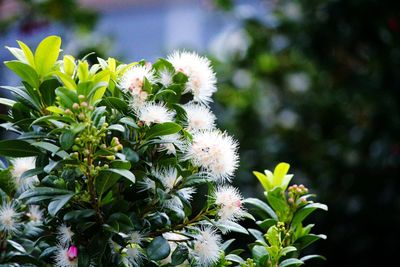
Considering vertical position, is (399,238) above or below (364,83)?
below

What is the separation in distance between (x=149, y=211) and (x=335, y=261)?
6.71 feet

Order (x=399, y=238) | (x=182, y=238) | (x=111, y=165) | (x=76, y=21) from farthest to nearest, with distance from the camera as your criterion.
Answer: (x=76, y=21)
(x=399, y=238)
(x=182, y=238)
(x=111, y=165)

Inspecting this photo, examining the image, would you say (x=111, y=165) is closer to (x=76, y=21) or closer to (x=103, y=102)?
(x=103, y=102)

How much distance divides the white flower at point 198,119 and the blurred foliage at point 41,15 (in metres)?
2.24

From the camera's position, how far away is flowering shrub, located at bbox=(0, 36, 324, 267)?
780mm

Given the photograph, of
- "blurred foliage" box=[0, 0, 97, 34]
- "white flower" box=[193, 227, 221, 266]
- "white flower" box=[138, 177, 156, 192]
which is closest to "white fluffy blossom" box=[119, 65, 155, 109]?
"white flower" box=[138, 177, 156, 192]

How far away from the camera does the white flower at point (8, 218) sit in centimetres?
90

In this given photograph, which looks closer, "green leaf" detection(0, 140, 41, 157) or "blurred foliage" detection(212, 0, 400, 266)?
"green leaf" detection(0, 140, 41, 157)

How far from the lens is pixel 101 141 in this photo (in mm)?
810

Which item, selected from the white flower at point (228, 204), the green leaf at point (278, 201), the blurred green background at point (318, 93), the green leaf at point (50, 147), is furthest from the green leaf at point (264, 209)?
the blurred green background at point (318, 93)

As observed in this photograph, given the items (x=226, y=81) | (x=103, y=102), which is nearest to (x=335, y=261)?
(x=226, y=81)

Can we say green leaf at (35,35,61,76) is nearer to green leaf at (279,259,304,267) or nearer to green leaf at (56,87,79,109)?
green leaf at (56,87,79,109)

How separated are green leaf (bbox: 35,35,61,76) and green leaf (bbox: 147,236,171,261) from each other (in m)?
0.28

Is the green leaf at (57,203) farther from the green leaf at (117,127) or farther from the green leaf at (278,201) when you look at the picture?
the green leaf at (278,201)
